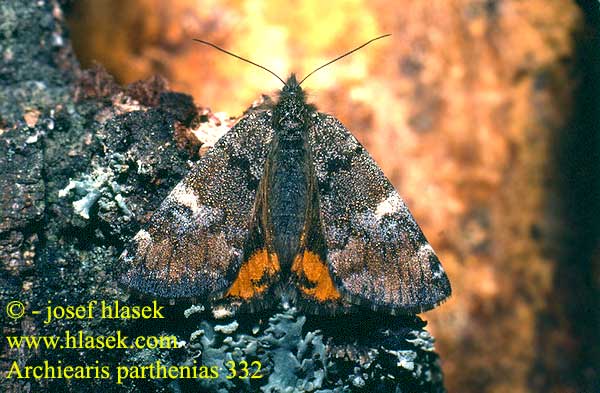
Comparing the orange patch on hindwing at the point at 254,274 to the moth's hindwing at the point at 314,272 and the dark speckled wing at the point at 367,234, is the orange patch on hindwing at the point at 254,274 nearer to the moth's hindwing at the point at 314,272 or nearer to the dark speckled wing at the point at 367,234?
the moth's hindwing at the point at 314,272

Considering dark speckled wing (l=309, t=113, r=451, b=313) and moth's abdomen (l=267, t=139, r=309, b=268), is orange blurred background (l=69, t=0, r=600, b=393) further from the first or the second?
moth's abdomen (l=267, t=139, r=309, b=268)

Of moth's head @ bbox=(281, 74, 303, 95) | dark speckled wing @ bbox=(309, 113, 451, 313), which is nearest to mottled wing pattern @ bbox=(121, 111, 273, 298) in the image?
moth's head @ bbox=(281, 74, 303, 95)

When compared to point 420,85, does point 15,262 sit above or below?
below

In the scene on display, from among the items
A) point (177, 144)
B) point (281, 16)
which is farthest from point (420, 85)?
point (177, 144)

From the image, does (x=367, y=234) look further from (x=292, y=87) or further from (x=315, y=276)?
(x=292, y=87)

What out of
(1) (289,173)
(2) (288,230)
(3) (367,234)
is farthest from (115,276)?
(3) (367,234)

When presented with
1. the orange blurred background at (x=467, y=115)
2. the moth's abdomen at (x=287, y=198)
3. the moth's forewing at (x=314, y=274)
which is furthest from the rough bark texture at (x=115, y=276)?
the orange blurred background at (x=467, y=115)

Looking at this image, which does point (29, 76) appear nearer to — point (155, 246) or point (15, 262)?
point (15, 262)
